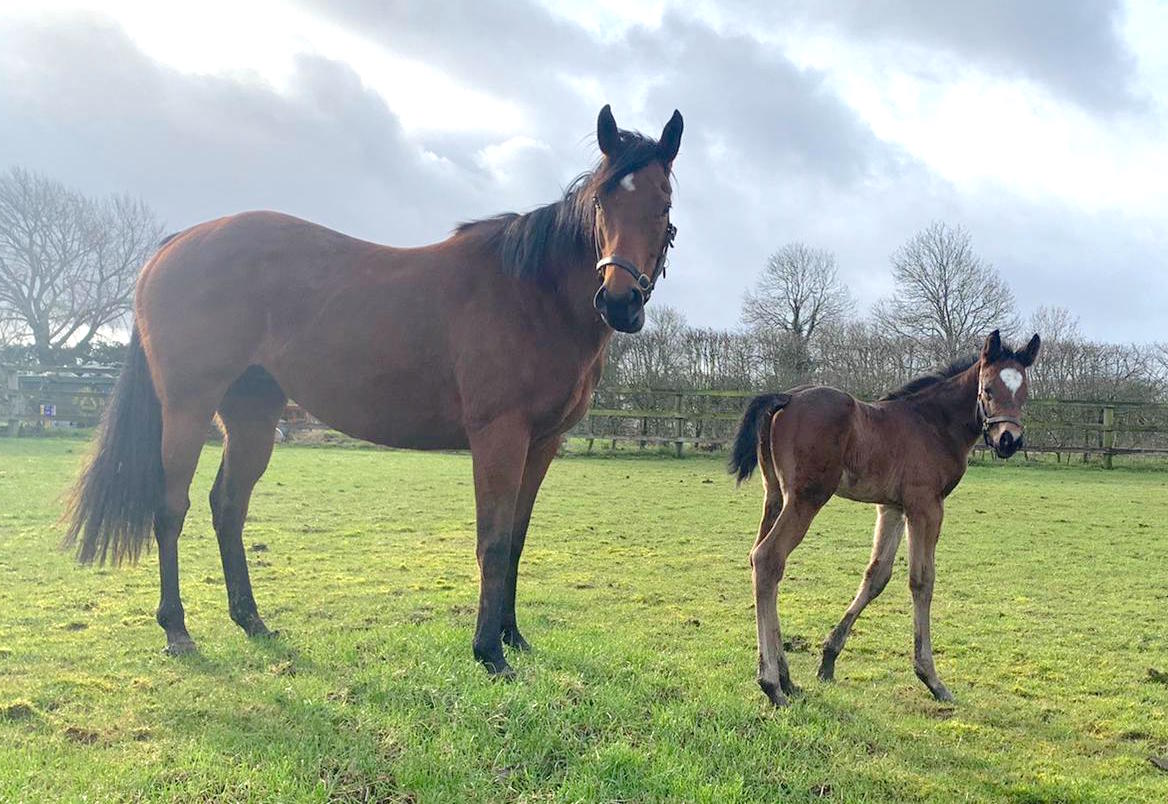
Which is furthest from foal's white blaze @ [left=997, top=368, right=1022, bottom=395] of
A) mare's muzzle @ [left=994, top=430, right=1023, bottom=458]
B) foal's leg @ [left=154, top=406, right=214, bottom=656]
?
foal's leg @ [left=154, top=406, right=214, bottom=656]

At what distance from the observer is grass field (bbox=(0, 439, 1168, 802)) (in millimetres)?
2900

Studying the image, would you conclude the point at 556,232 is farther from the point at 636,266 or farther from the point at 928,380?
the point at 928,380

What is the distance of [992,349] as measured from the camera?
5301mm

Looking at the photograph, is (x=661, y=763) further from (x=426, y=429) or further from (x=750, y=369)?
(x=750, y=369)

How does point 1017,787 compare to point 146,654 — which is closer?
point 1017,787

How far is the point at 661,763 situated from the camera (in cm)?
302

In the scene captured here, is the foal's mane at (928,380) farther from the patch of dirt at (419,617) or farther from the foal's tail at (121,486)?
the foal's tail at (121,486)

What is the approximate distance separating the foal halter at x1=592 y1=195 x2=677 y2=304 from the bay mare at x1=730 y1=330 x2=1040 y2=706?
60.9 inches

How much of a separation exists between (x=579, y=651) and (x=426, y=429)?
166 cm

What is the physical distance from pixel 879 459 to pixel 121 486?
5071 millimetres

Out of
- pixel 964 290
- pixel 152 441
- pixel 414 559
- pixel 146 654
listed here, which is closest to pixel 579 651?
pixel 146 654

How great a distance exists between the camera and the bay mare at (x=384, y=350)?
12.9 feet

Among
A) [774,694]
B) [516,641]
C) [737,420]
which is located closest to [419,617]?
[516,641]

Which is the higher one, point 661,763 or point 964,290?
point 964,290
